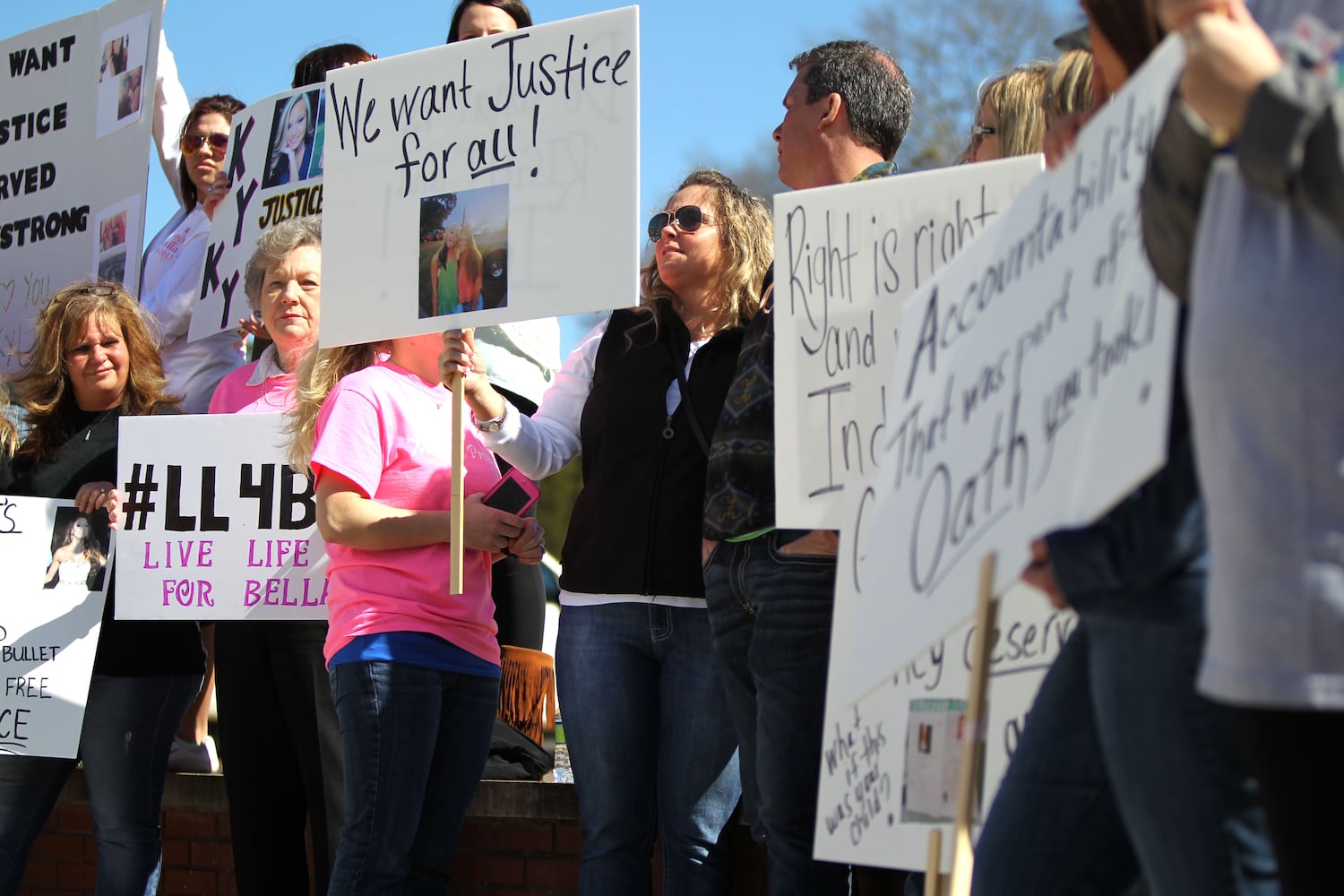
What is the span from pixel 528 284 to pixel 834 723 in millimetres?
1340

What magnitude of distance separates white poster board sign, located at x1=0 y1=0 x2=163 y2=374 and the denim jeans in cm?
184

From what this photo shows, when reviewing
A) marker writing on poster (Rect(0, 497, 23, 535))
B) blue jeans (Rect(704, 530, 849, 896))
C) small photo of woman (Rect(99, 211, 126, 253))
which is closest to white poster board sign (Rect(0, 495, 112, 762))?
marker writing on poster (Rect(0, 497, 23, 535))

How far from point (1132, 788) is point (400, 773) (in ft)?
6.97

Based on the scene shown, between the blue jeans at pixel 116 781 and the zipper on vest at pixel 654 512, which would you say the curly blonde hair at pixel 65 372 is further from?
the zipper on vest at pixel 654 512

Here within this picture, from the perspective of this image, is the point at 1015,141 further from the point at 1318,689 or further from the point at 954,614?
the point at 1318,689

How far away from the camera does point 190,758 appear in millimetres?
5035

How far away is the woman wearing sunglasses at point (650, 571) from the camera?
3537 millimetres

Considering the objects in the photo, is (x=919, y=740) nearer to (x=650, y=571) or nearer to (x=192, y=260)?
(x=650, y=571)

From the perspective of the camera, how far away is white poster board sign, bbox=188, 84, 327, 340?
500cm

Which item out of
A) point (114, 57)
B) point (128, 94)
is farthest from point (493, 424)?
point (114, 57)

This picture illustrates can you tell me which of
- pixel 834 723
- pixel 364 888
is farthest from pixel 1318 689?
pixel 364 888

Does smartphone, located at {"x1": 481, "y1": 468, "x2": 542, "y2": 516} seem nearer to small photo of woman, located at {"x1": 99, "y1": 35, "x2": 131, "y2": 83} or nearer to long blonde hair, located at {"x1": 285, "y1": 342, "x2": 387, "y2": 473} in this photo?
long blonde hair, located at {"x1": 285, "y1": 342, "x2": 387, "y2": 473}

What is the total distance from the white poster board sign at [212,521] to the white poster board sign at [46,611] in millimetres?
195

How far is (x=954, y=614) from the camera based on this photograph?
1796mm
